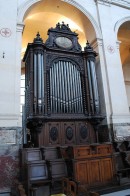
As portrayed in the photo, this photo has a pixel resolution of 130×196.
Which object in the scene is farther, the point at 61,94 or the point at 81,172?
the point at 61,94

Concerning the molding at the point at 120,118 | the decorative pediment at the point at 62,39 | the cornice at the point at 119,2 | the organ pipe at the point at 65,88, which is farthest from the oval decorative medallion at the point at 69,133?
the cornice at the point at 119,2

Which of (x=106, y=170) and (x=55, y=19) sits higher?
(x=55, y=19)

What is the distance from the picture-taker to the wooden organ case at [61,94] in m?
6.03

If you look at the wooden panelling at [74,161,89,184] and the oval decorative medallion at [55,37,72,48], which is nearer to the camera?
the wooden panelling at [74,161,89,184]

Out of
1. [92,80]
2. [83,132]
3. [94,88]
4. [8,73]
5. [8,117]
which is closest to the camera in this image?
[8,117]

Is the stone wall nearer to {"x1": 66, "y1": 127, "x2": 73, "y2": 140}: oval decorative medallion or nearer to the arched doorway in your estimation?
{"x1": 66, "y1": 127, "x2": 73, "y2": 140}: oval decorative medallion

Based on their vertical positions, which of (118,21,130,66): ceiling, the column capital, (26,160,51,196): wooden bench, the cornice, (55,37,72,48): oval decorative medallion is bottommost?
(26,160,51,196): wooden bench

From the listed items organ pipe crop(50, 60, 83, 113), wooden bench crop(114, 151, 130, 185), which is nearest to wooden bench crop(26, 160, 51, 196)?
wooden bench crop(114, 151, 130, 185)

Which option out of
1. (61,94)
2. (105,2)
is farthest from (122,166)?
Result: (105,2)

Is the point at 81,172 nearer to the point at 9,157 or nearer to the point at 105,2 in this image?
the point at 9,157

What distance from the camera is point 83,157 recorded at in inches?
179

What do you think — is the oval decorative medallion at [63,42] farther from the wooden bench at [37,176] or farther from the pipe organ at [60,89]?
the wooden bench at [37,176]

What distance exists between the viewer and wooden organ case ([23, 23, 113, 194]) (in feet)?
19.8

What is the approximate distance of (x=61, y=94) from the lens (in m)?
6.56
